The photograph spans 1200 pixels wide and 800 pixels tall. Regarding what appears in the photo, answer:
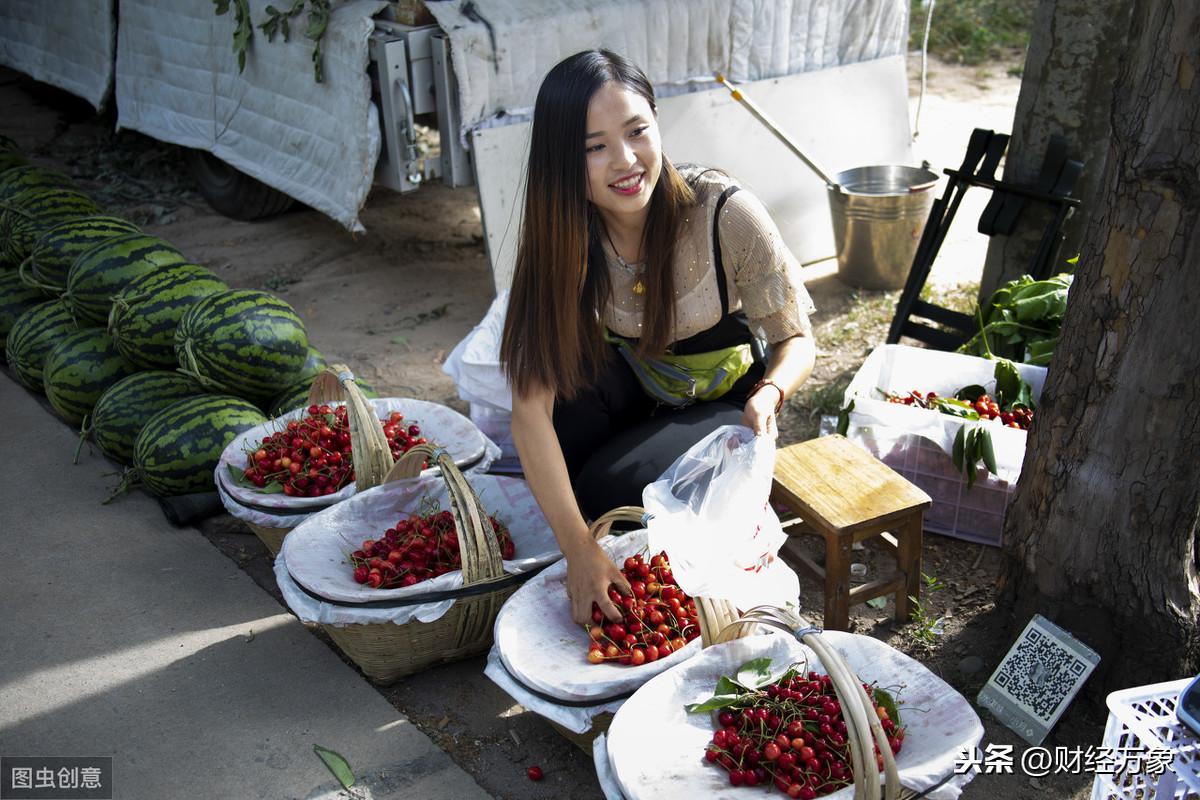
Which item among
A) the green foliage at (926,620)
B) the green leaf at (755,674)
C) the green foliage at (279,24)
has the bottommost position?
the green foliage at (926,620)

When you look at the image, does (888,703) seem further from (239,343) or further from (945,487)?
(239,343)

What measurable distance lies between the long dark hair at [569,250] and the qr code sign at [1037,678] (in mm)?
1151

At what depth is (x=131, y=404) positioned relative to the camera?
3.62 m

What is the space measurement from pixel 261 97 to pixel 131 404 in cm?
224

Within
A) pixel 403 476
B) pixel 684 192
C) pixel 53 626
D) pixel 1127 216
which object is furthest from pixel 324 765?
pixel 1127 216

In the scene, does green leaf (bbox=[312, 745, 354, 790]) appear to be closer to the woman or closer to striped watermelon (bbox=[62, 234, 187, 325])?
the woman

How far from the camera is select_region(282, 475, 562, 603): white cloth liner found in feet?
8.50

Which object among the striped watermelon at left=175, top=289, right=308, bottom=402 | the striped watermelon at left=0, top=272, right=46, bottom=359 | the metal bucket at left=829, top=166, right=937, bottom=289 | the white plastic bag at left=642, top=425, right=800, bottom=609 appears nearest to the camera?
the white plastic bag at left=642, top=425, right=800, bottom=609

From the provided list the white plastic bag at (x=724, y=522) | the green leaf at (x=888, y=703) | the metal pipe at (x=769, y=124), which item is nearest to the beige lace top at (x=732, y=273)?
the white plastic bag at (x=724, y=522)

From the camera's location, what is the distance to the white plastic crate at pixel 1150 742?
194 cm

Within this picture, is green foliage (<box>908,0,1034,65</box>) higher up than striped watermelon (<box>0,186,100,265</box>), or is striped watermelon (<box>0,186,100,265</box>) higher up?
green foliage (<box>908,0,1034,65</box>)

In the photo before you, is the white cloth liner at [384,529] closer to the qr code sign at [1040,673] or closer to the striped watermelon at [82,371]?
the qr code sign at [1040,673]

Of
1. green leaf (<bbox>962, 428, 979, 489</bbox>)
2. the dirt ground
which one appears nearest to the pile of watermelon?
the dirt ground

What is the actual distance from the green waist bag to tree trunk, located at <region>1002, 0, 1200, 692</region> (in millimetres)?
772
